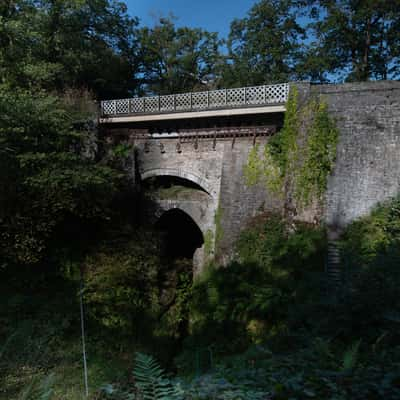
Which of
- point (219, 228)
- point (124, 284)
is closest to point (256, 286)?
point (219, 228)

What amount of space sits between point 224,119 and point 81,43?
362 inches

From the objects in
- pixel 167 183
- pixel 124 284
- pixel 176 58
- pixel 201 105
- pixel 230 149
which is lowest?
pixel 124 284

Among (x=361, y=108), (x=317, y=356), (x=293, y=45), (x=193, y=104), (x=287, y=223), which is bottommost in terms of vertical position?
(x=317, y=356)

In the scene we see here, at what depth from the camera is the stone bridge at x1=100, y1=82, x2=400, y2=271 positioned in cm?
941

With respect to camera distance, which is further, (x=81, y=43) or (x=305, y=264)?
(x=81, y=43)

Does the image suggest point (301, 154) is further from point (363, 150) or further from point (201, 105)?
point (201, 105)

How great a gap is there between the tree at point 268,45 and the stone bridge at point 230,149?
8.48m

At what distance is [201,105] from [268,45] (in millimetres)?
9788

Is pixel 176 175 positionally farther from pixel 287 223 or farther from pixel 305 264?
pixel 305 264

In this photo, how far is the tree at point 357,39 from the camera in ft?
50.9

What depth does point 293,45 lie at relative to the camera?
18.7 meters

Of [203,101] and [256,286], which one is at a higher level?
[203,101]

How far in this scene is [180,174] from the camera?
1296 centimetres

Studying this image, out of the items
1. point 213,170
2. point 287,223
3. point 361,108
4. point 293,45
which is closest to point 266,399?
point 287,223
